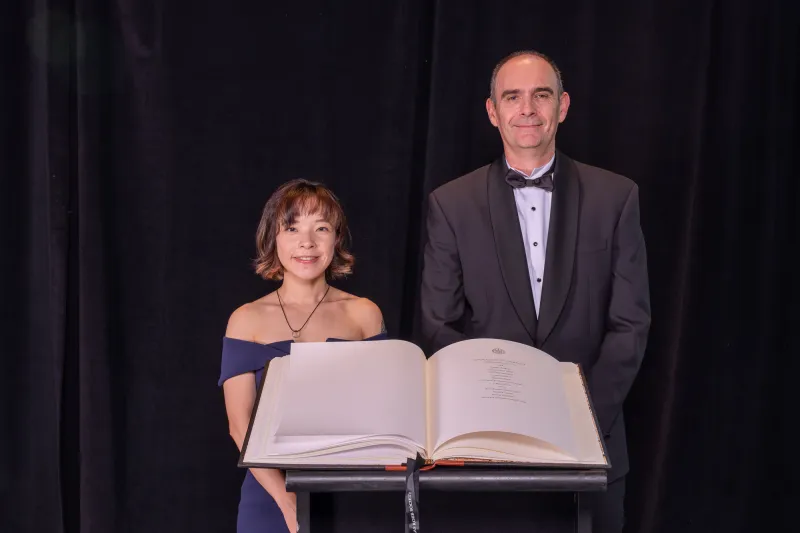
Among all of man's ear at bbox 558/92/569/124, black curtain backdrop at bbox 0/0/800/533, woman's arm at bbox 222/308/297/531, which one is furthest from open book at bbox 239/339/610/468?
black curtain backdrop at bbox 0/0/800/533

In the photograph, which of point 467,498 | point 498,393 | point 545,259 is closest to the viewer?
Answer: point 498,393

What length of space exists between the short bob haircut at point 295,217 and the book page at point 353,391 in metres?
0.78

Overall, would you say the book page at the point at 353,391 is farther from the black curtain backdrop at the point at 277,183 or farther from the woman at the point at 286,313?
the black curtain backdrop at the point at 277,183

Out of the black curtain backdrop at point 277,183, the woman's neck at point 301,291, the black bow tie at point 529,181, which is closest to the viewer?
the woman's neck at point 301,291

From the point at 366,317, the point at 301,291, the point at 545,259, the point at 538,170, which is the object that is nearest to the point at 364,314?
the point at 366,317

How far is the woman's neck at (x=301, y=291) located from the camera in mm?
2410

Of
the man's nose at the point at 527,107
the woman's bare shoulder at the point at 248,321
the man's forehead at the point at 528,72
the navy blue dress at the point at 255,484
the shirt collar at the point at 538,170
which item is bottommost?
the navy blue dress at the point at 255,484

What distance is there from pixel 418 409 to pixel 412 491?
0.18 metres

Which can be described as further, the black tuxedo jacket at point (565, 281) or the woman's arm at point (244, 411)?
the black tuxedo jacket at point (565, 281)

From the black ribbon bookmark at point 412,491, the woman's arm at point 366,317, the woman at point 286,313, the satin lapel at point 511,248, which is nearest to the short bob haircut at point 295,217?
the woman at point 286,313

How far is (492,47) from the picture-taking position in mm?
3273

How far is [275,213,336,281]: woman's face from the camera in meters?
2.33

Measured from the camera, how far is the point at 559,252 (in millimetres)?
2484

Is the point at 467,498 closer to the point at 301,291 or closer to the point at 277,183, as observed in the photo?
the point at 301,291
